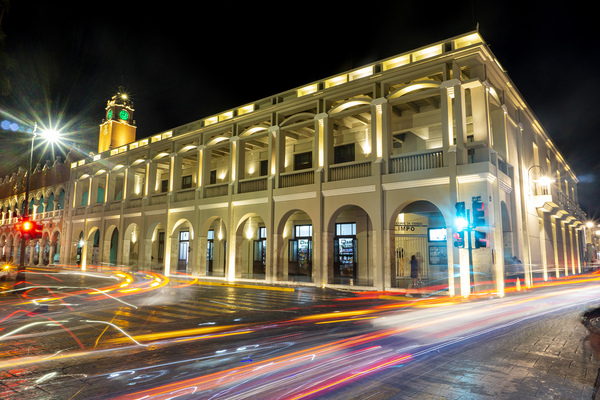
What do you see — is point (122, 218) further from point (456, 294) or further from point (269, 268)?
point (456, 294)

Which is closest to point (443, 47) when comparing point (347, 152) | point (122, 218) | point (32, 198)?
point (347, 152)

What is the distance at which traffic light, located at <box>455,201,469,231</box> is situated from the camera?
547 inches

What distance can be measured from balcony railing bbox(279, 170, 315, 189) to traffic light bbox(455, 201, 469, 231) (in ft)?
27.2

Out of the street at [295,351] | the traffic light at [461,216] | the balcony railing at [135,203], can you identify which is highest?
the balcony railing at [135,203]

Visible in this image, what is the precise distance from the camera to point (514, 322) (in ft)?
32.7

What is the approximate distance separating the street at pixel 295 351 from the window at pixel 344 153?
11993 millimetres

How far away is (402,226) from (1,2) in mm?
20475

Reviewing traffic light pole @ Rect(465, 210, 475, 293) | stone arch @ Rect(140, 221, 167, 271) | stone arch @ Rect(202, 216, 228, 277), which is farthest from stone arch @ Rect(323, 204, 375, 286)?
stone arch @ Rect(140, 221, 167, 271)

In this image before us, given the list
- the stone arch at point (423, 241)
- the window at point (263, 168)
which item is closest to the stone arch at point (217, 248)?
the window at point (263, 168)

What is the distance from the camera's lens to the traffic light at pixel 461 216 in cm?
1391

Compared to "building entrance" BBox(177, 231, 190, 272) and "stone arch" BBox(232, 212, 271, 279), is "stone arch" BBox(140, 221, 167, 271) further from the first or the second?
"stone arch" BBox(232, 212, 271, 279)

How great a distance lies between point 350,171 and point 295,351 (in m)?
13.5

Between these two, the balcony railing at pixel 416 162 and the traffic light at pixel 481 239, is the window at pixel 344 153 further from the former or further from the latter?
the traffic light at pixel 481 239

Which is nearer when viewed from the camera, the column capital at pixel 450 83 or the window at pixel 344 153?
the column capital at pixel 450 83
